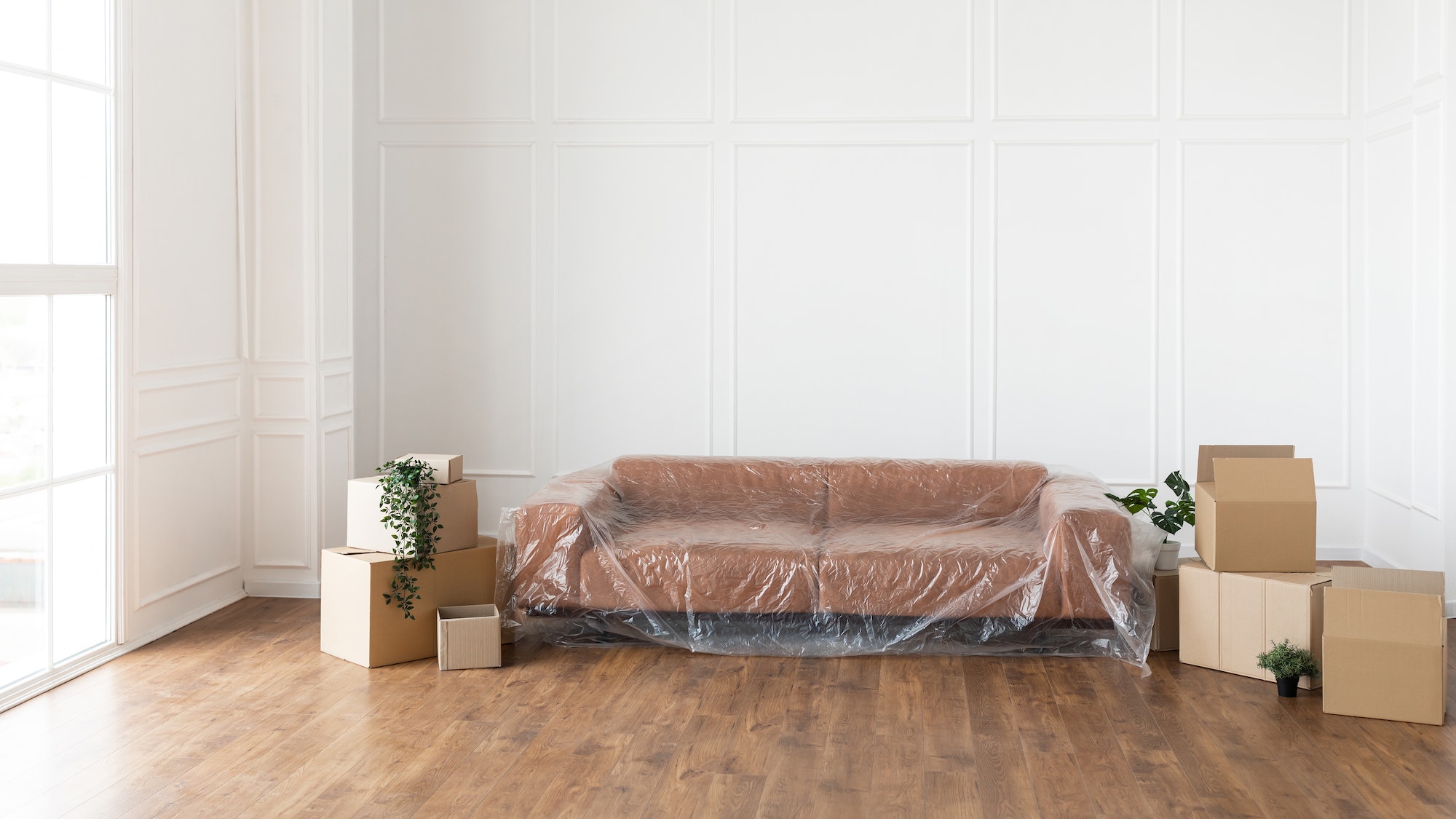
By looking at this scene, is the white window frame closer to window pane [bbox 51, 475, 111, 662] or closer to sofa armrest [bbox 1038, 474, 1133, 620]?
window pane [bbox 51, 475, 111, 662]

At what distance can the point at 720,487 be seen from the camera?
4.61 meters

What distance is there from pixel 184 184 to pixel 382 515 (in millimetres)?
1579

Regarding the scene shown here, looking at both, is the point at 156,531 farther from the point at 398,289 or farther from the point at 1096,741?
the point at 1096,741

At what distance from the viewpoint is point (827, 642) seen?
13.0 feet

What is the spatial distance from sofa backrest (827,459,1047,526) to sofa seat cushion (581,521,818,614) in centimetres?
56

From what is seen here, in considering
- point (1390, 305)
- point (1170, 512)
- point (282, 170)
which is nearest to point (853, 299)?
point (1170, 512)

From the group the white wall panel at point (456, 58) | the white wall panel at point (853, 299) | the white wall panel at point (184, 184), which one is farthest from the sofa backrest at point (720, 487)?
the white wall panel at point (456, 58)

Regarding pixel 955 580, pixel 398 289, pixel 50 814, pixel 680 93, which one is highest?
pixel 680 93

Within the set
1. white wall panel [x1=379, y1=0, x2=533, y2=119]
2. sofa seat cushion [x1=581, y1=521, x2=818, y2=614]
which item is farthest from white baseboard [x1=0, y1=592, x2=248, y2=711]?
white wall panel [x1=379, y1=0, x2=533, y2=119]

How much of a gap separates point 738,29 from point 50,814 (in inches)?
172

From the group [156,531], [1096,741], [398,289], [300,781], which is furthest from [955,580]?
[398,289]

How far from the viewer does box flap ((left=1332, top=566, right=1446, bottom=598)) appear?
3.33 metres

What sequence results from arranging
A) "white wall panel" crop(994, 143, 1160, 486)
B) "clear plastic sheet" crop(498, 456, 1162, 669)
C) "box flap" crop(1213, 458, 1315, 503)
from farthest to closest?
1. "white wall panel" crop(994, 143, 1160, 486)
2. "clear plastic sheet" crop(498, 456, 1162, 669)
3. "box flap" crop(1213, 458, 1315, 503)

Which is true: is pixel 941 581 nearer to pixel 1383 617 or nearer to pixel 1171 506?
pixel 1171 506
